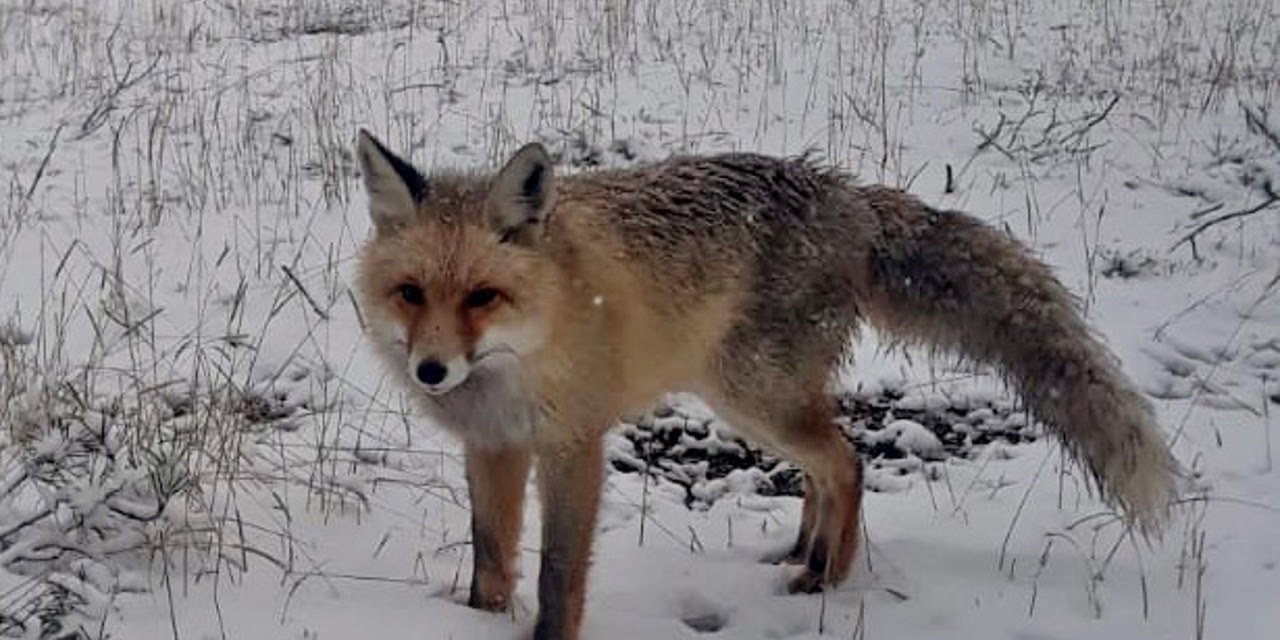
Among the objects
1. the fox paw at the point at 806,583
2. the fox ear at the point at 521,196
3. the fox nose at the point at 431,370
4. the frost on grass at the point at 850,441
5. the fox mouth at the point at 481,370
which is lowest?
the fox paw at the point at 806,583

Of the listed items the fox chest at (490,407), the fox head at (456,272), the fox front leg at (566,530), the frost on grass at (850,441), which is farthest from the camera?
the frost on grass at (850,441)

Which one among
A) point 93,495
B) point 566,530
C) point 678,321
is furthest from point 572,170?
point 93,495

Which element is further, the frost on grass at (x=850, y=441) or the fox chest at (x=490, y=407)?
the frost on grass at (x=850, y=441)

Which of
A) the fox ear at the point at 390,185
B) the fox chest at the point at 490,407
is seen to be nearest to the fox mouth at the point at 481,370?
the fox chest at the point at 490,407

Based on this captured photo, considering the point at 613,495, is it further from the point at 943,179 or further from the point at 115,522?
the point at 943,179

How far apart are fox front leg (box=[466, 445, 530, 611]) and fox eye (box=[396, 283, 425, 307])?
0.62 metres

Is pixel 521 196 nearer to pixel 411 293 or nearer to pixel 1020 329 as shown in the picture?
pixel 411 293

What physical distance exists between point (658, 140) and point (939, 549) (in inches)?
153

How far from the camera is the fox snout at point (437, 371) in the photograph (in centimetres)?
322

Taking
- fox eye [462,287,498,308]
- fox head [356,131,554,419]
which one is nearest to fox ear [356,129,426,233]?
fox head [356,131,554,419]

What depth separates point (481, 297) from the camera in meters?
3.37

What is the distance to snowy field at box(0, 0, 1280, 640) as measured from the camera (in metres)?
3.85

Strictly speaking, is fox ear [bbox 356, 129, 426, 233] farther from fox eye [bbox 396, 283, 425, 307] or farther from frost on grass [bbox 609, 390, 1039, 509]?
frost on grass [bbox 609, 390, 1039, 509]

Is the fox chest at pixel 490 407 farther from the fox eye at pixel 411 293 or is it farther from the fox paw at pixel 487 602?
the fox paw at pixel 487 602
